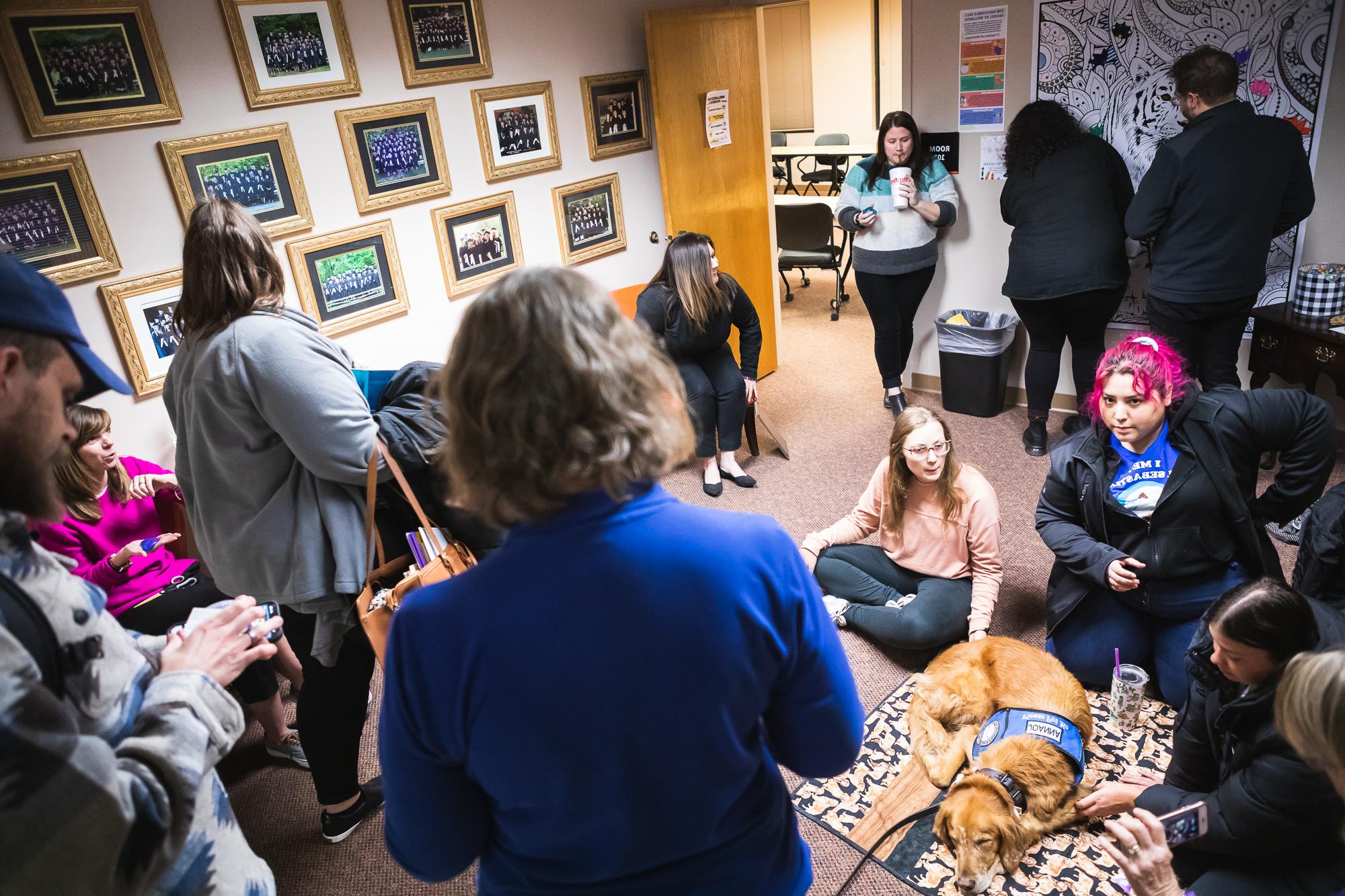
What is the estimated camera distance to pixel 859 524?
276cm

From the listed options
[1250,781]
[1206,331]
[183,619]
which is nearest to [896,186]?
[1206,331]

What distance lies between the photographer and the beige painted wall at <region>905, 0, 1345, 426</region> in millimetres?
3301

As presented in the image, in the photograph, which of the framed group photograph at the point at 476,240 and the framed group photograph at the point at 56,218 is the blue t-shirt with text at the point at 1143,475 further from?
the framed group photograph at the point at 56,218

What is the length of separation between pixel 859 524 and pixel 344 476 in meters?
1.71

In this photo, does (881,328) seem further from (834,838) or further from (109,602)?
(109,602)

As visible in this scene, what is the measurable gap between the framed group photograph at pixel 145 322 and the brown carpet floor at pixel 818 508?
1206 millimetres

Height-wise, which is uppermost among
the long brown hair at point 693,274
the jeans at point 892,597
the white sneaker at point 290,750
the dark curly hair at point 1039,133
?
the dark curly hair at point 1039,133

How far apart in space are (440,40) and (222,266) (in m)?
2.16

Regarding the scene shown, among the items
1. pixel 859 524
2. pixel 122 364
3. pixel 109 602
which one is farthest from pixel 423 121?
pixel 859 524

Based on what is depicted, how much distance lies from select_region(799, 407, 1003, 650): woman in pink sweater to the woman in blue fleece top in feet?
5.69

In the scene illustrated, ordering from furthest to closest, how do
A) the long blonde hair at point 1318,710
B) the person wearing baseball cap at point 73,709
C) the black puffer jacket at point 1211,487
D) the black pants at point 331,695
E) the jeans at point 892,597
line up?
the jeans at point 892,597 < the black puffer jacket at point 1211,487 < the black pants at point 331,695 < the long blonde hair at point 1318,710 < the person wearing baseball cap at point 73,709

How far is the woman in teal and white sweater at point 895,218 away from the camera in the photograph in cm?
392

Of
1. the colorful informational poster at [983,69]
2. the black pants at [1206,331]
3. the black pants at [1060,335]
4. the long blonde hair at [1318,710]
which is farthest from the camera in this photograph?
the colorful informational poster at [983,69]

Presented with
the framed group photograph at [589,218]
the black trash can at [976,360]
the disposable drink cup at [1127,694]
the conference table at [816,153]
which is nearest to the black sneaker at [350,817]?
the disposable drink cup at [1127,694]
